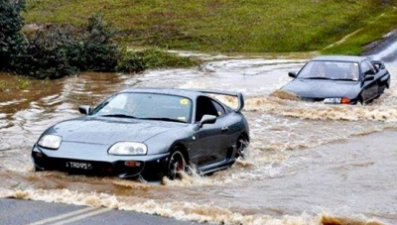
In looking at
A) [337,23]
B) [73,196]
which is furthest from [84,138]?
[337,23]

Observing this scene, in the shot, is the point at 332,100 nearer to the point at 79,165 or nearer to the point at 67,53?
the point at 79,165

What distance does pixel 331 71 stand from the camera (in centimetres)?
2256

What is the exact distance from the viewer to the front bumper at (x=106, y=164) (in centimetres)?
1066

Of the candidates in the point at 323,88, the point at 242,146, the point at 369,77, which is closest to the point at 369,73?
the point at 369,77

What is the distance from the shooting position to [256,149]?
1584 cm

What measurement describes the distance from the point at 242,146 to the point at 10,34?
54.5ft

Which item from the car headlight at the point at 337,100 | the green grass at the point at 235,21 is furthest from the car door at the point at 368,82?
the green grass at the point at 235,21

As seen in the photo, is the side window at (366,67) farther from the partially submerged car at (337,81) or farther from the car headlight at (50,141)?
the car headlight at (50,141)

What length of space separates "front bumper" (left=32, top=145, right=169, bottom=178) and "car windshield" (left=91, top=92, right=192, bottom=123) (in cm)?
138

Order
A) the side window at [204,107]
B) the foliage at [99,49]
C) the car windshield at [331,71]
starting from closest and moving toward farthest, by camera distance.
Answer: the side window at [204,107] < the car windshield at [331,71] < the foliage at [99,49]

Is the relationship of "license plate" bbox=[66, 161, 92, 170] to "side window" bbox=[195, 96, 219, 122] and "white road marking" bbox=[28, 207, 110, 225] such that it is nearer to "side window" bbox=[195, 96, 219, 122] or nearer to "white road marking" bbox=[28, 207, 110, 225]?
"white road marking" bbox=[28, 207, 110, 225]

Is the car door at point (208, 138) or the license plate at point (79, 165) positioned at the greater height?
the license plate at point (79, 165)

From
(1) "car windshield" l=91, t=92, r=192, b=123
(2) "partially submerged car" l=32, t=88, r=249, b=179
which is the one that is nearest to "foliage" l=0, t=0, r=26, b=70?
(2) "partially submerged car" l=32, t=88, r=249, b=179

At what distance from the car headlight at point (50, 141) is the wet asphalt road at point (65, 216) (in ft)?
5.14
